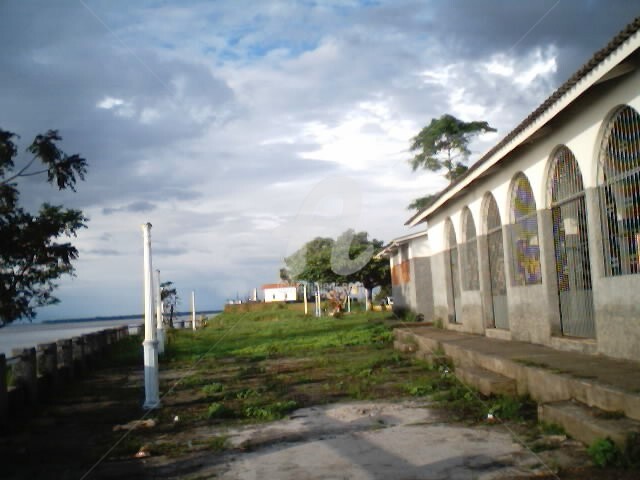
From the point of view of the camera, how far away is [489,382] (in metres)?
8.84

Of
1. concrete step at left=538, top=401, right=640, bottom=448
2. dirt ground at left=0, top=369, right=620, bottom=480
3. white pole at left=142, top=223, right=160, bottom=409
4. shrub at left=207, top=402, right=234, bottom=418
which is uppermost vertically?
white pole at left=142, top=223, right=160, bottom=409

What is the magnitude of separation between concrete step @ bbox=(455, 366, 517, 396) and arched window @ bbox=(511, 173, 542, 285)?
104 inches

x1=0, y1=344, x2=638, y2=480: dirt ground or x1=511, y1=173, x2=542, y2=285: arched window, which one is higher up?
x1=511, y1=173, x2=542, y2=285: arched window

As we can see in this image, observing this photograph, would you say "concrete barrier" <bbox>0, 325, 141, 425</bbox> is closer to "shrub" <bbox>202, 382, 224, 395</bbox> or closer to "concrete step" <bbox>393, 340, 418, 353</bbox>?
"shrub" <bbox>202, 382, 224, 395</bbox>

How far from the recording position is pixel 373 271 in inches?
1726

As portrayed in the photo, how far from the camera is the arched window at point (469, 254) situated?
15595 millimetres

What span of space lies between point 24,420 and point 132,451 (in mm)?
3476

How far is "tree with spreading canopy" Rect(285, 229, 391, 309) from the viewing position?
34.7 m

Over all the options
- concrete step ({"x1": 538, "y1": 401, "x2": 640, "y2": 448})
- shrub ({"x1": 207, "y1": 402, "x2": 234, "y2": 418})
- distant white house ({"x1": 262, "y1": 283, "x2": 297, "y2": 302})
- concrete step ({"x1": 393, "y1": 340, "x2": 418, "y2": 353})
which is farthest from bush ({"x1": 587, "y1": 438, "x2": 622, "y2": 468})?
distant white house ({"x1": 262, "y1": 283, "x2": 297, "y2": 302})

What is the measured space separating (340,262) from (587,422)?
102 ft

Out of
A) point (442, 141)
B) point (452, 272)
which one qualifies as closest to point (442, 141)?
point (442, 141)

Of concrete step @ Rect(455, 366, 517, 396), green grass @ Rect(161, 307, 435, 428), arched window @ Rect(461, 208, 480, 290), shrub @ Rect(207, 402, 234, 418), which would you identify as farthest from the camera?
arched window @ Rect(461, 208, 480, 290)

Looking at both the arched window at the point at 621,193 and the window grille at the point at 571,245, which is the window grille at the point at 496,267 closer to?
the window grille at the point at 571,245

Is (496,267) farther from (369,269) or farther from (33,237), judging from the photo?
(369,269)
